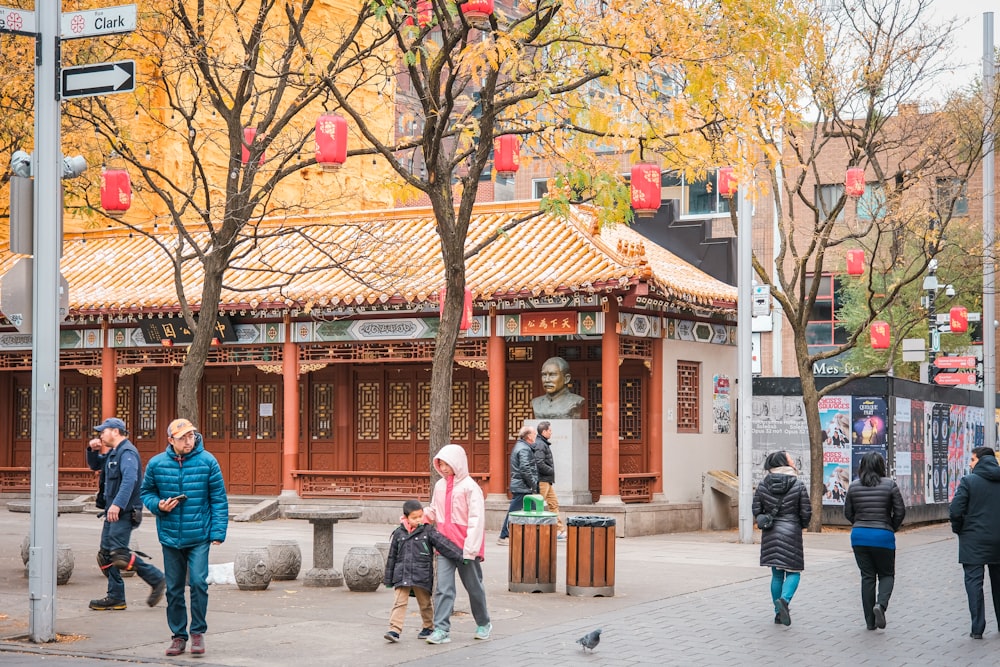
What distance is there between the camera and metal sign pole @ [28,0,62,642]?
10.4 metres

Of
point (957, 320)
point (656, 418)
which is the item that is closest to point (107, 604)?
point (656, 418)

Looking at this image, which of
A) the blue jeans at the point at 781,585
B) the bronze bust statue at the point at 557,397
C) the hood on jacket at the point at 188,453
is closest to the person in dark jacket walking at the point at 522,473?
the bronze bust statue at the point at 557,397

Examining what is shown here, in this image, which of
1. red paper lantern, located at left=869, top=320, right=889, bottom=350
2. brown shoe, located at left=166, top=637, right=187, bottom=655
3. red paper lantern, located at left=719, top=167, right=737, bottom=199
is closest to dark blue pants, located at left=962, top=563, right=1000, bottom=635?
red paper lantern, located at left=719, top=167, right=737, bottom=199

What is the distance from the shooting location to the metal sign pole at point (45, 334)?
10.4 metres

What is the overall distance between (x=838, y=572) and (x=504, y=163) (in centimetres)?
643

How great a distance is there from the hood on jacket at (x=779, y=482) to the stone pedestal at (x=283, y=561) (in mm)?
5511

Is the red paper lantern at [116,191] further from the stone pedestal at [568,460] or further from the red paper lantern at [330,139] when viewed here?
the stone pedestal at [568,460]

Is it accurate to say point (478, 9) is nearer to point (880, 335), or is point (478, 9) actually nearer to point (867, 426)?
point (867, 426)

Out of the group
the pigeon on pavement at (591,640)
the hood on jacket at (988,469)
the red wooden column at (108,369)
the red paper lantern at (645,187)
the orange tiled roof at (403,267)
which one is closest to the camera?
the pigeon on pavement at (591,640)

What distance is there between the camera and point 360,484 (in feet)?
79.7

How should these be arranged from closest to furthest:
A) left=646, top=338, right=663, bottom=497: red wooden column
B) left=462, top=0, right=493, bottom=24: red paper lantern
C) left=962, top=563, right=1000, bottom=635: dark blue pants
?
left=962, top=563, right=1000, bottom=635: dark blue pants
left=462, top=0, right=493, bottom=24: red paper lantern
left=646, top=338, right=663, bottom=497: red wooden column

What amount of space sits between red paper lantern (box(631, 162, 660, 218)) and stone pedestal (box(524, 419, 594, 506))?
5278mm

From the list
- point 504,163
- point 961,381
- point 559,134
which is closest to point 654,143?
point 559,134

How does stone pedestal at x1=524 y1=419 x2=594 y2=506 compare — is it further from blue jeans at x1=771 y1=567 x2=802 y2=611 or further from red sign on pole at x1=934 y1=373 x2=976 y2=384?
red sign on pole at x1=934 y1=373 x2=976 y2=384
